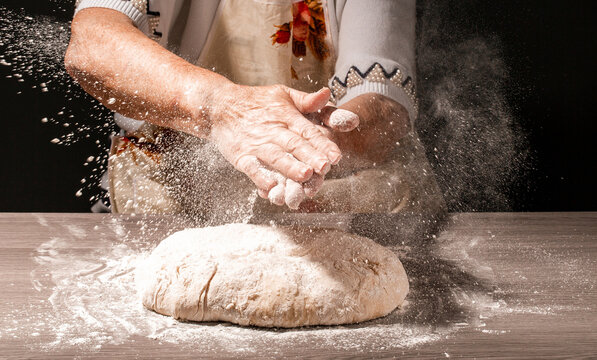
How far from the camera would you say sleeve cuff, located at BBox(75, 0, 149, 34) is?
1536 mm

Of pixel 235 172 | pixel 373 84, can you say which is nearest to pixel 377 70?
pixel 373 84

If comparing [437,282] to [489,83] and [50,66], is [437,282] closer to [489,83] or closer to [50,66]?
[489,83]

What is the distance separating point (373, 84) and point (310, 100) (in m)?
0.63

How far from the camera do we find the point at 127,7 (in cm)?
154

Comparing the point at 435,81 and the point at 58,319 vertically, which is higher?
the point at 435,81

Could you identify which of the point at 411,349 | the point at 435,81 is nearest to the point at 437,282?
the point at 411,349

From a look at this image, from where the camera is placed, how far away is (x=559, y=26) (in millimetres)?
2139

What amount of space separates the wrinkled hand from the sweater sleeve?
0.58 m

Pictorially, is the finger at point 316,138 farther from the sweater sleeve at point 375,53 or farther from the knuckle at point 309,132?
the sweater sleeve at point 375,53

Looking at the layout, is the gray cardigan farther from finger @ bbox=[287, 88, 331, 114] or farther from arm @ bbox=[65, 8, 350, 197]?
finger @ bbox=[287, 88, 331, 114]

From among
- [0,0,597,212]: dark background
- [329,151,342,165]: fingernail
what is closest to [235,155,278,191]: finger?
[329,151,342,165]: fingernail

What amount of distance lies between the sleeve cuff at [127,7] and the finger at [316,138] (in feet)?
2.30

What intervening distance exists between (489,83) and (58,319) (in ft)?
5.11

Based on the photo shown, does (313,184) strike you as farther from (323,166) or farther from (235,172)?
(235,172)
